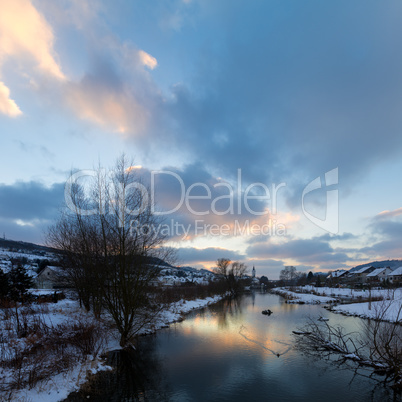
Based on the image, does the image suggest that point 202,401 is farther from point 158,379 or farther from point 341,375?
point 341,375

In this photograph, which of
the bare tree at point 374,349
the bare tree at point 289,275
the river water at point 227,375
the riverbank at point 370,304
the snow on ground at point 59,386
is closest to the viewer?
the snow on ground at point 59,386

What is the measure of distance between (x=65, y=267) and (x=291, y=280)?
162m

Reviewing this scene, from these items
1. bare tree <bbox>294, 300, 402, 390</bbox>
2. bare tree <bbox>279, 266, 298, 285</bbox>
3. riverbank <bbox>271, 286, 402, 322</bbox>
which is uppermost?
bare tree <bbox>294, 300, 402, 390</bbox>

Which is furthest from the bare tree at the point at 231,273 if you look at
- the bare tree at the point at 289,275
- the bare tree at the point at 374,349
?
the bare tree at the point at 289,275

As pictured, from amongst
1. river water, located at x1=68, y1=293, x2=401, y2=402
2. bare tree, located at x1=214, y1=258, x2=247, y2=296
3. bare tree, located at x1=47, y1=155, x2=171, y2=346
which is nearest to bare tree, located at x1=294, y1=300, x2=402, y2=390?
river water, located at x1=68, y1=293, x2=401, y2=402

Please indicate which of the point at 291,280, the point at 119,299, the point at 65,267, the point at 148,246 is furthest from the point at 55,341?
the point at 291,280

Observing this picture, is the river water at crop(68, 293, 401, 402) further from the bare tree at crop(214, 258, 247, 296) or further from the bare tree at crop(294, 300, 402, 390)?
the bare tree at crop(214, 258, 247, 296)

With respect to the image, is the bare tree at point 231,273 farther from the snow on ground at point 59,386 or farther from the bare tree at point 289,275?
the bare tree at point 289,275

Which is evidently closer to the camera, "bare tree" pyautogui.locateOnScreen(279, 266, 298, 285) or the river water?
the river water

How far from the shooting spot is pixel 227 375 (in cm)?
1334

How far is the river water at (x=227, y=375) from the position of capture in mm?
11195

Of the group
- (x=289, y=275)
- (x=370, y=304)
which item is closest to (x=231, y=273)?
(x=370, y=304)

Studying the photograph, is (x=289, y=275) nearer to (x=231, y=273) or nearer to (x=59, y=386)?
(x=231, y=273)

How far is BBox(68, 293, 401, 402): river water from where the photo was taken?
36.7 feet
